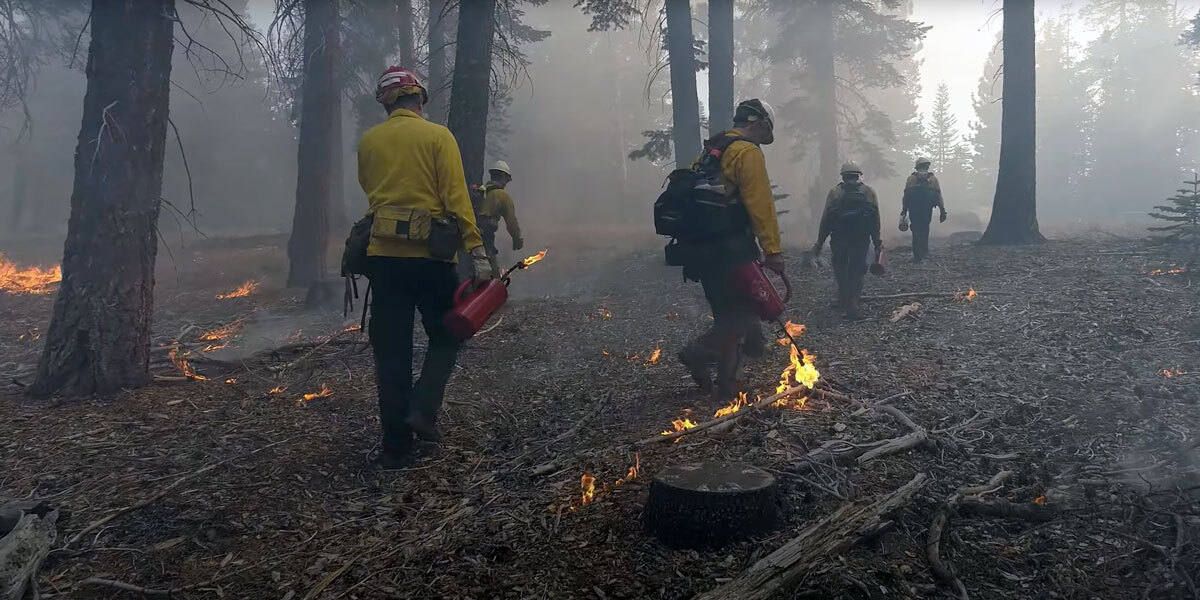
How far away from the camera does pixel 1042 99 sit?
5103 centimetres

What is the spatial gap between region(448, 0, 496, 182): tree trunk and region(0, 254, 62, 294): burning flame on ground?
38.0 ft

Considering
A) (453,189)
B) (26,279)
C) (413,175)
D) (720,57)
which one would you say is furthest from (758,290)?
(26,279)

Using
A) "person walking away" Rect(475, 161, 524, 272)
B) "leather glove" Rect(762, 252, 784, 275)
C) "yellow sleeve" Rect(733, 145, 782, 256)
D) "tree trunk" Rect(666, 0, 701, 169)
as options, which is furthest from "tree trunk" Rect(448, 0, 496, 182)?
"tree trunk" Rect(666, 0, 701, 169)

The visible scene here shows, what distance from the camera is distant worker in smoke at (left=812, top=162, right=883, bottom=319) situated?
852 centimetres

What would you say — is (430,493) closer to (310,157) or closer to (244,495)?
(244,495)

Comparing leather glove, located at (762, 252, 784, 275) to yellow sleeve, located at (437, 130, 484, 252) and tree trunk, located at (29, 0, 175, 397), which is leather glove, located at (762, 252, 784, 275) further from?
tree trunk, located at (29, 0, 175, 397)

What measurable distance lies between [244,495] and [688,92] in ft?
41.4

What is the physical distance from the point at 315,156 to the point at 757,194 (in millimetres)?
12560

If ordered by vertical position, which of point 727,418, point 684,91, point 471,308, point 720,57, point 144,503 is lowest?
point 144,503

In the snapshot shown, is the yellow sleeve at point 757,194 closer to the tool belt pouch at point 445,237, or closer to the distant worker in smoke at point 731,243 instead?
the distant worker in smoke at point 731,243

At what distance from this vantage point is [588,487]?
12.1 feet

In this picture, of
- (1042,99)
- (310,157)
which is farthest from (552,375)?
(1042,99)

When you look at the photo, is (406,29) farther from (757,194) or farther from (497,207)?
(757,194)

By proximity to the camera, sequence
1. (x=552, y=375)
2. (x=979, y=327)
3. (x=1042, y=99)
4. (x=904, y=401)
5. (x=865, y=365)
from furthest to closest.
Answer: (x=1042, y=99), (x=979, y=327), (x=552, y=375), (x=865, y=365), (x=904, y=401)
